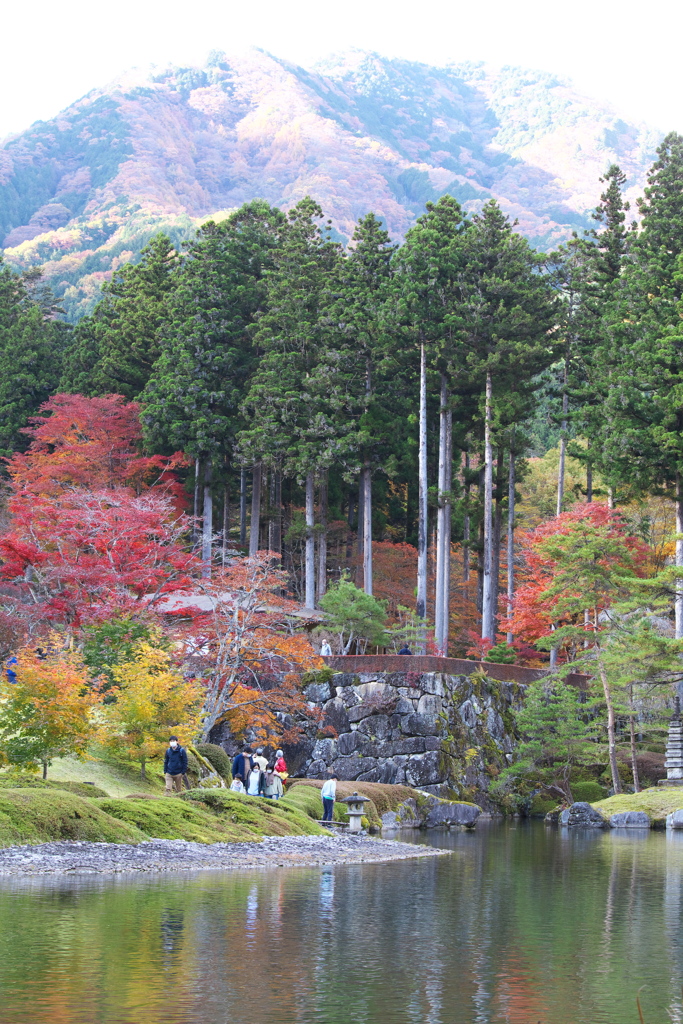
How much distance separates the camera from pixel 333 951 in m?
9.06

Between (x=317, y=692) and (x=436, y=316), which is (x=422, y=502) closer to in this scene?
(x=436, y=316)

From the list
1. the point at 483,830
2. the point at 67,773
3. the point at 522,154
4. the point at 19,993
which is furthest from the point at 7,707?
the point at 522,154

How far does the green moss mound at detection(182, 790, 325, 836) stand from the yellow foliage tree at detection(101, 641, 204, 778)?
2.07 m

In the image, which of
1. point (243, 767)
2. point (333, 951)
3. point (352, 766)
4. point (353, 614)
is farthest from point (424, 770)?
point (333, 951)

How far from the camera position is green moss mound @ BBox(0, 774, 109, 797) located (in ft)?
51.5

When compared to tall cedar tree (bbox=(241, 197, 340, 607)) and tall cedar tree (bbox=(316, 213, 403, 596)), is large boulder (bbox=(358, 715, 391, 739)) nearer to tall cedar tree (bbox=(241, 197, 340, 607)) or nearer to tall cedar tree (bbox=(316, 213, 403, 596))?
tall cedar tree (bbox=(316, 213, 403, 596))

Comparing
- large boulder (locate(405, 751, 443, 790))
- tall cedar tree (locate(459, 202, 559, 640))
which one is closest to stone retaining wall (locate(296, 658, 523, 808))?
large boulder (locate(405, 751, 443, 790))

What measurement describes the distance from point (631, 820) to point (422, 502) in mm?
14565

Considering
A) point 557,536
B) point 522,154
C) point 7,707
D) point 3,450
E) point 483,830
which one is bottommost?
point 483,830

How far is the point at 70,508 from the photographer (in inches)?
1378

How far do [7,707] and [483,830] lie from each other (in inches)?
632

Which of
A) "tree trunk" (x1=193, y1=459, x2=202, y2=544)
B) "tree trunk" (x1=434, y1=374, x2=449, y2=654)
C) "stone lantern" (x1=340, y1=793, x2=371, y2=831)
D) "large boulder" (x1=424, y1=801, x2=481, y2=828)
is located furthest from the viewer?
"tree trunk" (x1=193, y1=459, x2=202, y2=544)

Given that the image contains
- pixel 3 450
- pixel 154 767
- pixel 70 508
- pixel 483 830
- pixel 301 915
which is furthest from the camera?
pixel 3 450

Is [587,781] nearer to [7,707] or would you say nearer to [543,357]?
[543,357]
